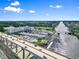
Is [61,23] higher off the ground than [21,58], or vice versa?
[61,23]

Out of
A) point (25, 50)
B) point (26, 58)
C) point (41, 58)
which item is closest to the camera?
point (41, 58)

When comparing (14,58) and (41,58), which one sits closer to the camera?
(41,58)

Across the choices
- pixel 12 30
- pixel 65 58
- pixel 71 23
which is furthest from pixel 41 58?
pixel 71 23

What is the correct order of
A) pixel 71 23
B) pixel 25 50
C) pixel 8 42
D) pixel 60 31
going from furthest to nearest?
1. pixel 71 23
2. pixel 60 31
3. pixel 8 42
4. pixel 25 50

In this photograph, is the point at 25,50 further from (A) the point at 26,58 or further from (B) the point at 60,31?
(B) the point at 60,31

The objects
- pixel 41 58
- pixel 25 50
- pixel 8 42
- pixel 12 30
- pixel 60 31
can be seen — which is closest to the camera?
pixel 41 58

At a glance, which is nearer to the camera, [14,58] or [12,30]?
[14,58]

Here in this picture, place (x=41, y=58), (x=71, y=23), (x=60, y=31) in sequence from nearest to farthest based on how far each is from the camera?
(x=41, y=58) < (x=60, y=31) < (x=71, y=23)

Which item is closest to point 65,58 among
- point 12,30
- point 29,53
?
point 29,53

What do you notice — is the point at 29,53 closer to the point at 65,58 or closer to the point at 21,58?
the point at 21,58

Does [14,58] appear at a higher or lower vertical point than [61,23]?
lower
